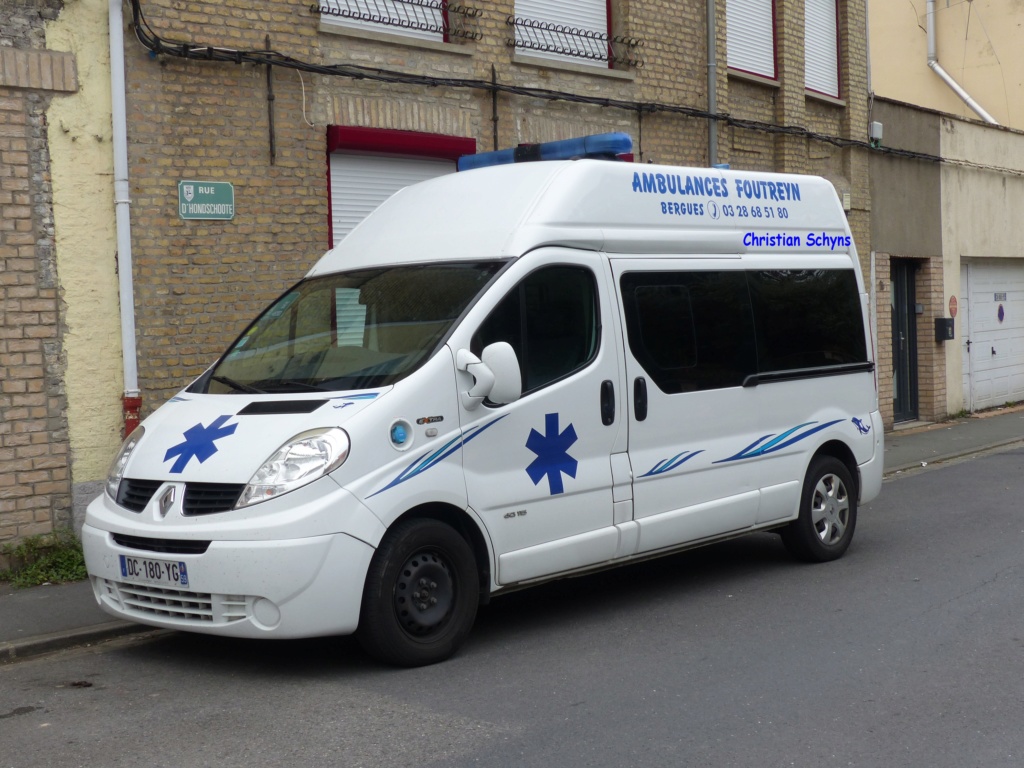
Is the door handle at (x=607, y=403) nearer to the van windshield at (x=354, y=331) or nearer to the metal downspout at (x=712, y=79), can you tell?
the van windshield at (x=354, y=331)

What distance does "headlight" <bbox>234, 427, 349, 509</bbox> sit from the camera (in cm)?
573

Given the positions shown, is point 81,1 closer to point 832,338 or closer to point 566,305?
point 566,305

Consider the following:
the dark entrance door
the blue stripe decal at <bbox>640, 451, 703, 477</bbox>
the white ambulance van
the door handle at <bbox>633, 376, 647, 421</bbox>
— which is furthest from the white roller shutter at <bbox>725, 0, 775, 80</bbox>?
the door handle at <bbox>633, 376, 647, 421</bbox>

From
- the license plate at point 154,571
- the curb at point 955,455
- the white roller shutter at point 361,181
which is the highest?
the white roller shutter at point 361,181

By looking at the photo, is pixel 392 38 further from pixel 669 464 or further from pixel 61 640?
pixel 61 640

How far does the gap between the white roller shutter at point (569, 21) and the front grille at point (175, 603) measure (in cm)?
803

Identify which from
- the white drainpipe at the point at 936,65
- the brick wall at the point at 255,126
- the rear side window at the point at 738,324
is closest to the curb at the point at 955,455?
the rear side window at the point at 738,324

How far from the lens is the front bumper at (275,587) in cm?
564

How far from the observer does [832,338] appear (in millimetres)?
8906

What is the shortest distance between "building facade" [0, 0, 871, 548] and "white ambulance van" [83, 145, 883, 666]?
0.93 meters

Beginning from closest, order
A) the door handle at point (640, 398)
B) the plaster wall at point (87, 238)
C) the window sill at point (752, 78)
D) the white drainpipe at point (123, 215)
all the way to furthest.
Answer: the door handle at point (640, 398)
the plaster wall at point (87, 238)
the white drainpipe at point (123, 215)
the window sill at point (752, 78)

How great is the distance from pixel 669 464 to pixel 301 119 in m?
4.94

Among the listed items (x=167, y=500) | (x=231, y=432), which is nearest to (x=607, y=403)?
(x=231, y=432)

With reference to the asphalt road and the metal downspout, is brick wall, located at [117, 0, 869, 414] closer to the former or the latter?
the metal downspout
